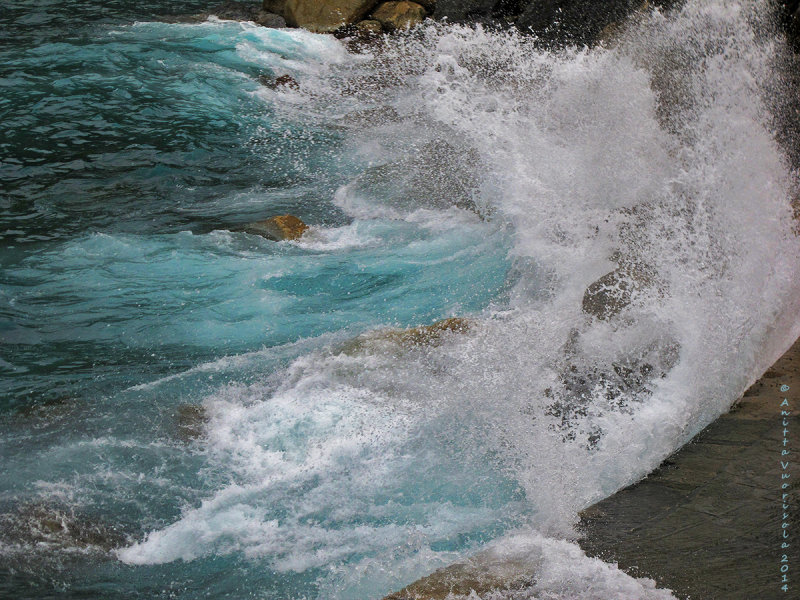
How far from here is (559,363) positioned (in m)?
4.81

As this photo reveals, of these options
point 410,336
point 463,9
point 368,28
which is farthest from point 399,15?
point 410,336

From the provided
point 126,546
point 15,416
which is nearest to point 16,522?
point 126,546

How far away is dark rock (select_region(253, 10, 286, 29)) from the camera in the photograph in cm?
1212

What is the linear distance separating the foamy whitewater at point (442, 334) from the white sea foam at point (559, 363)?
2 cm

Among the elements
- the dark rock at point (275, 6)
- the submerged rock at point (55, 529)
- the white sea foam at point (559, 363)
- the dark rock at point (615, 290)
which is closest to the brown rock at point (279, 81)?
the dark rock at point (275, 6)

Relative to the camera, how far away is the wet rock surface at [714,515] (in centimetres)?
353

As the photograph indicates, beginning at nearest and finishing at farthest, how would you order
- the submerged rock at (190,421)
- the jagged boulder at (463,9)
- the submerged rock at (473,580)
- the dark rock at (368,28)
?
the submerged rock at (473,580), the submerged rock at (190,421), the jagged boulder at (463,9), the dark rock at (368,28)

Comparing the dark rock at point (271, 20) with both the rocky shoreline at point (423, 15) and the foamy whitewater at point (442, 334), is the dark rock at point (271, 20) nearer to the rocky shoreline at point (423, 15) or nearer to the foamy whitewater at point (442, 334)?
the rocky shoreline at point (423, 15)

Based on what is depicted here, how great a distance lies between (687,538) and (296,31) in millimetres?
9676

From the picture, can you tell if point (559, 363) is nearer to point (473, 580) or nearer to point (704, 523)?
point (704, 523)

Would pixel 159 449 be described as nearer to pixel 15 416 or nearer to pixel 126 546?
pixel 126 546

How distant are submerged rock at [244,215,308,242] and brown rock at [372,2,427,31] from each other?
5746 millimetres

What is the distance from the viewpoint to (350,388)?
189 inches

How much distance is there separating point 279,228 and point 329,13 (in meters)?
6.01
